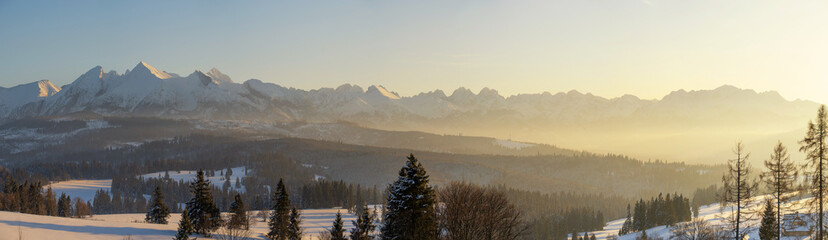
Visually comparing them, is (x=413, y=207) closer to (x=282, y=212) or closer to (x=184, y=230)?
(x=184, y=230)

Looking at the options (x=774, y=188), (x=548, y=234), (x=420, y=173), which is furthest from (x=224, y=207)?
(x=774, y=188)

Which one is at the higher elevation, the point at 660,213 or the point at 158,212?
the point at 158,212

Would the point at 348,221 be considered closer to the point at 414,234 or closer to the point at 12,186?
the point at 12,186

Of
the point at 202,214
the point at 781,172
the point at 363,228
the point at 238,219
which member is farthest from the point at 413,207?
the point at 238,219

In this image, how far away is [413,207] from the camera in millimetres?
39844

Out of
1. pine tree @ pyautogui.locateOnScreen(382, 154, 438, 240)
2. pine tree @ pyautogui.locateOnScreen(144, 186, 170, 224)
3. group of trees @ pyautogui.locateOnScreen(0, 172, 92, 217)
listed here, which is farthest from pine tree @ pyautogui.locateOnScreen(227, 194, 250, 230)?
group of trees @ pyautogui.locateOnScreen(0, 172, 92, 217)

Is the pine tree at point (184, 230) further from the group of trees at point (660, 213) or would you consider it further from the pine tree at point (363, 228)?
the group of trees at point (660, 213)

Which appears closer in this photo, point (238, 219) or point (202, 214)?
point (202, 214)

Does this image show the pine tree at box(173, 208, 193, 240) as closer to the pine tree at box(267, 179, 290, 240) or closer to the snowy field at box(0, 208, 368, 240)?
the snowy field at box(0, 208, 368, 240)

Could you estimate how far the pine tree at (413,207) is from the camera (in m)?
39.5

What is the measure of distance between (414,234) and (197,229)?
46.7 meters

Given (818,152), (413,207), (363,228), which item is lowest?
(363,228)

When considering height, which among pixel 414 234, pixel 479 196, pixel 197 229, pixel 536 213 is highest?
pixel 479 196

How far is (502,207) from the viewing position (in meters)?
39.4
